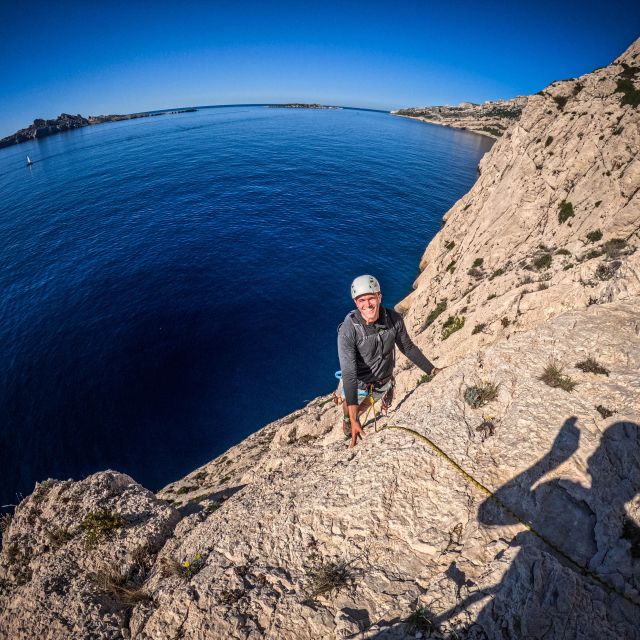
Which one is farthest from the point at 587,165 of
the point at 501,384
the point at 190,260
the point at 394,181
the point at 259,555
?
the point at 394,181

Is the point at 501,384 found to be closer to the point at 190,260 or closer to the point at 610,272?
the point at 610,272

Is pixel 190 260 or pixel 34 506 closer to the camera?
pixel 34 506

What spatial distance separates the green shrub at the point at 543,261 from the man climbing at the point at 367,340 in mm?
12808

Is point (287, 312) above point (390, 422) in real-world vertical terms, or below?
below

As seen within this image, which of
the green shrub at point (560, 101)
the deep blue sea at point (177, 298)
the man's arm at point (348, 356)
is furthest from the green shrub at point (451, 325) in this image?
the green shrub at point (560, 101)

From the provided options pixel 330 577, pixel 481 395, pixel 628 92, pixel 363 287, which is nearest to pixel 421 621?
pixel 330 577

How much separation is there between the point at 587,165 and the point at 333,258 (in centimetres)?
3235

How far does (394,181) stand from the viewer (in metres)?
82.6

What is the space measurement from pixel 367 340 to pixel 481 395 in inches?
179

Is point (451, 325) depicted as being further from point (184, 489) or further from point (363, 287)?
point (184, 489)

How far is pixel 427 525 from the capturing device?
22.6 feet

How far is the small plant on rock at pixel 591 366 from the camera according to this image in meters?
8.62

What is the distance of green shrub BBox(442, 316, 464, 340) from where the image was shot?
58.3ft

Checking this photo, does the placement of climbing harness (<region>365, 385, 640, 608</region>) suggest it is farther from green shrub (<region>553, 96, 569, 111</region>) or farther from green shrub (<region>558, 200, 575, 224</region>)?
green shrub (<region>553, 96, 569, 111</region>)
